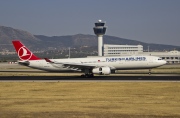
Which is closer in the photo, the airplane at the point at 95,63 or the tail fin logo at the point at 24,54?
the airplane at the point at 95,63

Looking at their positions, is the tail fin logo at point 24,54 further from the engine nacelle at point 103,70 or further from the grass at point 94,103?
the grass at point 94,103

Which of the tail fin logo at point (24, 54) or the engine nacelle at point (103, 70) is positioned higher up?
the tail fin logo at point (24, 54)

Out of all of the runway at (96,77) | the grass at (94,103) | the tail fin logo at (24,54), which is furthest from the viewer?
the tail fin logo at (24,54)

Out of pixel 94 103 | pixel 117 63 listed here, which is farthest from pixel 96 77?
pixel 94 103

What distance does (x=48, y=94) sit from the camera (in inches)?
1227

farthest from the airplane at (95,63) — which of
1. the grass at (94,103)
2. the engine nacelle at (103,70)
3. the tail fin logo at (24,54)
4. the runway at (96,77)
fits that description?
the grass at (94,103)

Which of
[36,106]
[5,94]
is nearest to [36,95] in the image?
[5,94]

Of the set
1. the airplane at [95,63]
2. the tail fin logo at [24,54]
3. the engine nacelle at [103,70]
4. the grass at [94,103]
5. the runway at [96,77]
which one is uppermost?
the tail fin logo at [24,54]

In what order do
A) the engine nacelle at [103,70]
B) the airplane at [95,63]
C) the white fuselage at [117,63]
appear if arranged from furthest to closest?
the white fuselage at [117,63] < the airplane at [95,63] < the engine nacelle at [103,70]

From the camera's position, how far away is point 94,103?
25.4 m

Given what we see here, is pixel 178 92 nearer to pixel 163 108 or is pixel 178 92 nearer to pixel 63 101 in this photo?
pixel 163 108

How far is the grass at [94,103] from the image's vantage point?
824 inches

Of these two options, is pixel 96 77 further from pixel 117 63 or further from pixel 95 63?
pixel 117 63

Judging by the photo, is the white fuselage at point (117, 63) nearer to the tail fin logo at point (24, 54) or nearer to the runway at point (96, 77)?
the runway at point (96, 77)
